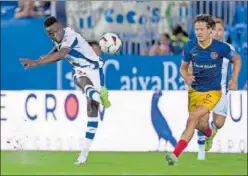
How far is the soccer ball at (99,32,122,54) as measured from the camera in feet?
27.7

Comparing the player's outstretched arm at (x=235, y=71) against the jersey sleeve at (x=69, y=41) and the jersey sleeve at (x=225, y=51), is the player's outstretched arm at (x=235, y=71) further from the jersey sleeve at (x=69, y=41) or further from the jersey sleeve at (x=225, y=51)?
the jersey sleeve at (x=69, y=41)

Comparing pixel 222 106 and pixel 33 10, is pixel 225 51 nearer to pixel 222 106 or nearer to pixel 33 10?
pixel 222 106

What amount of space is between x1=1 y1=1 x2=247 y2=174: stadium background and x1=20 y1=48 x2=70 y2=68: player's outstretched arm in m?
10.4

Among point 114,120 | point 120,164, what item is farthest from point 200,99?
point 114,120

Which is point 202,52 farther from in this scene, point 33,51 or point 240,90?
point 33,51

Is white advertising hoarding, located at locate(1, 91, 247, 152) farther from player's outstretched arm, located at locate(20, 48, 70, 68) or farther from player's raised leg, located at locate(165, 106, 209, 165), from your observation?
player's outstretched arm, located at locate(20, 48, 70, 68)

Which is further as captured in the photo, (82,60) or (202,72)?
(202,72)

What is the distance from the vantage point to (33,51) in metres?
21.2

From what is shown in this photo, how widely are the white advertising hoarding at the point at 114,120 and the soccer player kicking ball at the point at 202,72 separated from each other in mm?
8691

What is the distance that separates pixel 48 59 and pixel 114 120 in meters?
11.7

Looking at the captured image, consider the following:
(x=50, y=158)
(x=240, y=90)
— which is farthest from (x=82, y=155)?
(x=240, y=90)

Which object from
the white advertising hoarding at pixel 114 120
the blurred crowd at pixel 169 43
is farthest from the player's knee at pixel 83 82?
the blurred crowd at pixel 169 43

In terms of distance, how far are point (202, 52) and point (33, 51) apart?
12.2 meters

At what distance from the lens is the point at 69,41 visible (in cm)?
830
